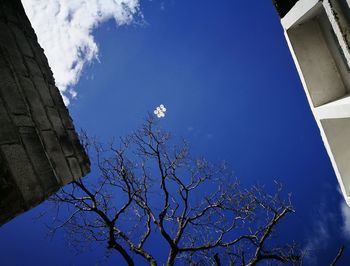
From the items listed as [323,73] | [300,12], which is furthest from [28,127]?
[323,73]

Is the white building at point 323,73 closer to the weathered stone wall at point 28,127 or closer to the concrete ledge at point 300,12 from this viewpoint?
the concrete ledge at point 300,12

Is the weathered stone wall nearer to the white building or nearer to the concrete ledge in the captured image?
the concrete ledge

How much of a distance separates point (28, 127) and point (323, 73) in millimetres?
4640

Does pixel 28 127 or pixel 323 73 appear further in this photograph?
pixel 323 73

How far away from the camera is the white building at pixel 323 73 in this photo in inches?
189

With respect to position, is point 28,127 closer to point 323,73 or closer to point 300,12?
point 300,12

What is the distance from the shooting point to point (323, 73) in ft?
16.5

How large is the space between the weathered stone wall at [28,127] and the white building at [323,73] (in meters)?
3.87

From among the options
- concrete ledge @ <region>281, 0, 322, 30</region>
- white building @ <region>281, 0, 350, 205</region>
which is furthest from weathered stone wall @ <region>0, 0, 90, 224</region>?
white building @ <region>281, 0, 350, 205</region>

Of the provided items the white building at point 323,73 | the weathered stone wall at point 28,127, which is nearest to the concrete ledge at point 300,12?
the white building at point 323,73

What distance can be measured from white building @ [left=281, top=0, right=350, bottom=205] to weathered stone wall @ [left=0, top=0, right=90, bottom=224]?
387cm

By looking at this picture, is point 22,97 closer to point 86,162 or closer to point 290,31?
point 86,162

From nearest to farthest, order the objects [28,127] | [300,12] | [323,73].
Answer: [28,127], [300,12], [323,73]

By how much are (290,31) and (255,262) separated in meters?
10.5
